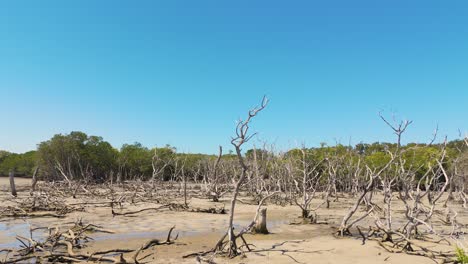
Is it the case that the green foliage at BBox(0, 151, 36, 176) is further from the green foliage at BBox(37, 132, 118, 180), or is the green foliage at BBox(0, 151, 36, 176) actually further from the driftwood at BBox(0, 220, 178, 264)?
the driftwood at BBox(0, 220, 178, 264)

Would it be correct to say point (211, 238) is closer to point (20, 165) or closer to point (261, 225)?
point (261, 225)

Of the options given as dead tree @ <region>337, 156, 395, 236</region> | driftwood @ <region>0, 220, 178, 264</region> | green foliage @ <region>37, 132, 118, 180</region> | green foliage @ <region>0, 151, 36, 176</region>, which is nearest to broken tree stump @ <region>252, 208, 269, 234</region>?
dead tree @ <region>337, 156, 395, 236</region>

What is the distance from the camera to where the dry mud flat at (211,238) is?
9610 millimetres

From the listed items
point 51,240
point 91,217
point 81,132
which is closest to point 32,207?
point 91,217

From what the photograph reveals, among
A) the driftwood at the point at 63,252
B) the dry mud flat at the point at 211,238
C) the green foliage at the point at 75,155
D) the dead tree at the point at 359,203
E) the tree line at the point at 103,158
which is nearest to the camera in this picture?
the driftwood at the point at 63,252

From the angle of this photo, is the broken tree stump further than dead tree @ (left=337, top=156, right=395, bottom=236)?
Yes

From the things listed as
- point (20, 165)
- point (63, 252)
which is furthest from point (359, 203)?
point (20, 165)

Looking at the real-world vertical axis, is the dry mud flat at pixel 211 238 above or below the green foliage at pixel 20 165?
below

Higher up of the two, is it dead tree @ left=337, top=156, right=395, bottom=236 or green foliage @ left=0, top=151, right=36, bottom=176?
green foliage @ left=0, top=151, right=36, bottom=176

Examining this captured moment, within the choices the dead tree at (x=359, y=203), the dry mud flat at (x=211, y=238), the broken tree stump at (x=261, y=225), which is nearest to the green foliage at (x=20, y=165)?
the dry mud flat at (x=211, y=238)

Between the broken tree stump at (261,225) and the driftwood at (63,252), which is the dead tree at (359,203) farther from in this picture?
the driftwood at (63,252)

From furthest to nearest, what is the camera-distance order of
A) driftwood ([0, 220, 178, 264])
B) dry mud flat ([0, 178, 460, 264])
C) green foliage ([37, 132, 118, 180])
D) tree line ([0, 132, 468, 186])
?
green foliage ([37, 132, 118, 180])
tree line ([0, 132, 468, 186])
dry mud flat ([0, 178, 460, 264])
driftwood ([0, 220, 178, 264])

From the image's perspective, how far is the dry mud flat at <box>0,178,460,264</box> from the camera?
961 centimetres

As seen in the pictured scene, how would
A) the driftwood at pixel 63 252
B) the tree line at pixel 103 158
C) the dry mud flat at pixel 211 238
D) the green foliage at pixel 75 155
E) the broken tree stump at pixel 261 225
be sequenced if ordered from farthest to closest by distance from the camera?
the green foliage at pixel 75 155, the tree line at pixel 103 158, the broken tree stump at pixel 261 225, the dry mud flat at pixel 211 238, the driftwood at pixel 63 252
